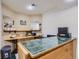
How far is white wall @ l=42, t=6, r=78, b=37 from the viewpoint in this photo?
12.3ft

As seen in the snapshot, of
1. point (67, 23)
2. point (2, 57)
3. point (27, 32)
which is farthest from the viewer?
point (27, 32)

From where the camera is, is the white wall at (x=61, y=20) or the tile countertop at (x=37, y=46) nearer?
the tile countertop at (x=37, y=46)

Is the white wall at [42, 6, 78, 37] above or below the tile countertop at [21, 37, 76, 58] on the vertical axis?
above

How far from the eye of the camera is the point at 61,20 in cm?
441

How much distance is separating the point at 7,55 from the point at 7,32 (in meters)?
1.74

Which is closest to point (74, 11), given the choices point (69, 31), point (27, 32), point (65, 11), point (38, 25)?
point (65, 11)

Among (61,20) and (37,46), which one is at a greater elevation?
(61,20)

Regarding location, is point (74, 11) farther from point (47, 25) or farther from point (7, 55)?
point (7, 55)

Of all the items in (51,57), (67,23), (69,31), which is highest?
(67,23)

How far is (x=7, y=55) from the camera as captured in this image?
121 inches

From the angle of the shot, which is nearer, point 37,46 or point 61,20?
point 37,46

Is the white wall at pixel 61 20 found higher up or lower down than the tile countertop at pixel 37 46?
higher up

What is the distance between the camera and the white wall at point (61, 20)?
12.3 feet

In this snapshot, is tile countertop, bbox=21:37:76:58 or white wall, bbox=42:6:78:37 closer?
tile countertop, bbox=21:37:76:58
